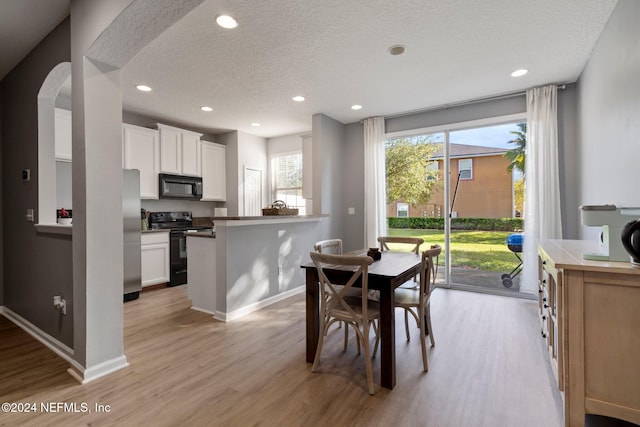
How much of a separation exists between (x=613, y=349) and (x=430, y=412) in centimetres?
97

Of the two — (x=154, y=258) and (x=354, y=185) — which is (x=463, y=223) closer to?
(x=354, y=185)

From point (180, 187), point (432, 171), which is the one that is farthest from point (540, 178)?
point (180, 187)

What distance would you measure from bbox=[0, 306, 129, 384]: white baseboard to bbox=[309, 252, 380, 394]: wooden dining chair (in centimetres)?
146

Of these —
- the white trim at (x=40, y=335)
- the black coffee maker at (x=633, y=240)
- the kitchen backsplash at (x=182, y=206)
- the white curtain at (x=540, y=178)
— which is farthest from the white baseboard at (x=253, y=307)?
the black coffee maker at (x=633, y=240)

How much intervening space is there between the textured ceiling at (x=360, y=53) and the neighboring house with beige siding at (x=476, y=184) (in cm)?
78

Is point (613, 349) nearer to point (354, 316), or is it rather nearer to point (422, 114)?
point (354, 316)

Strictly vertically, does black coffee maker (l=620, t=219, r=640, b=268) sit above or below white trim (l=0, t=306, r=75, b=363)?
above

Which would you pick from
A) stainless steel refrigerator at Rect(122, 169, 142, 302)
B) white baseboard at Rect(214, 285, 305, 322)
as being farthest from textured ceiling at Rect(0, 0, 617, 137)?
white baseboard at Rect(214, 285, 305, 322)

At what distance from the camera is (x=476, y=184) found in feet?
13.8

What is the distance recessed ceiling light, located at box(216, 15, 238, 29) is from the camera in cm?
224

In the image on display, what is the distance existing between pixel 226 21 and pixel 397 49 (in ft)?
4.88

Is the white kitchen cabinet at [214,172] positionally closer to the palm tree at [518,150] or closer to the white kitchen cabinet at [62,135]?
the white kitchen cabinet at [62,135]

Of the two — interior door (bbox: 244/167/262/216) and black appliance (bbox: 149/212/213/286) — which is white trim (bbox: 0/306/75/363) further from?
interior door (bbox: 244/167/262/216)

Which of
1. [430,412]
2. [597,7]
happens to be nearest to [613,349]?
[430,412]
